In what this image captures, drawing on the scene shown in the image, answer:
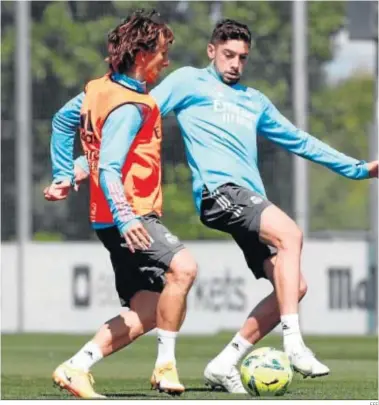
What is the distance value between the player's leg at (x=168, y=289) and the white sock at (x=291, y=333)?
622 mm

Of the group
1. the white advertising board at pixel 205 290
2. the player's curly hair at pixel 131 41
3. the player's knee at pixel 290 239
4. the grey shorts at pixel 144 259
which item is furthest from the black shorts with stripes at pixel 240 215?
the white advertising board at pixel 205 290

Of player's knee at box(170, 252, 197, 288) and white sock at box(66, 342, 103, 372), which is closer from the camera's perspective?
player's knee at box(170, 252, 197, 288)

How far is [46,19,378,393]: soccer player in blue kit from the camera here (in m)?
8.52

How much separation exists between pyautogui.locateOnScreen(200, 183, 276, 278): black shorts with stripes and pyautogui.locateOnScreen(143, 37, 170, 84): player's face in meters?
0.84

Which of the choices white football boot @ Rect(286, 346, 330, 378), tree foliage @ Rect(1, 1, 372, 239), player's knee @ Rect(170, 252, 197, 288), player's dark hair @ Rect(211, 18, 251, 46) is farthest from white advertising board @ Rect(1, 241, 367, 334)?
player's knee @ Rect(170, 252, 197, 288)

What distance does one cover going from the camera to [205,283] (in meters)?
19.7

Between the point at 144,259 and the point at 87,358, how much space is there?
59 centimetres

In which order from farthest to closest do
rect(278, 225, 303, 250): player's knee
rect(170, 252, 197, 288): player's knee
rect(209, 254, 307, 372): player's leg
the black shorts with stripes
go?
1. rect(209, 254, 307, 372): player's leg
2. the black shorts with stripes
3. rect(278, 225, 303, 250): player's knee
4. rect(170, 252, 197, 288): player's knee

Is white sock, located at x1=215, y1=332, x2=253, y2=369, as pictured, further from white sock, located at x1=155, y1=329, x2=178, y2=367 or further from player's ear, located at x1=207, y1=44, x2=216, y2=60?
player's ear, located at x1=207, y1=44, x2=216, y2=60

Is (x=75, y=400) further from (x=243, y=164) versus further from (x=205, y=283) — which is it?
(x=205, y=283)

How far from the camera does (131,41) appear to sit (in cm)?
811

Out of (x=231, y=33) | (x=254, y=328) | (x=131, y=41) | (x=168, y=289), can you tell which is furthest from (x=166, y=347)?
(x=231, y=33)

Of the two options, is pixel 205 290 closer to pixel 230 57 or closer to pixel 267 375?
pixel 230 57

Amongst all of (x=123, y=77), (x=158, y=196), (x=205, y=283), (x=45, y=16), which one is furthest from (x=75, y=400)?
(x=45, y=16)
